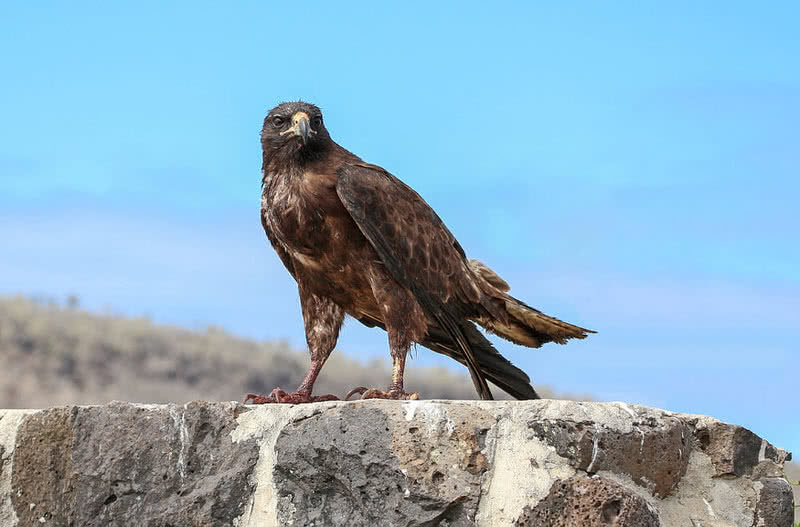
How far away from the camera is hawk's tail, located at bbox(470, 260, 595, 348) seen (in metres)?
5.21

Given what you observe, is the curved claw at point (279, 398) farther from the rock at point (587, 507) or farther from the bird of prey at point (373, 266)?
the rock at point (587, 507)

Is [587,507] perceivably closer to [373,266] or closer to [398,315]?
[398,315]

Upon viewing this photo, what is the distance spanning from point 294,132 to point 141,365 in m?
12.2

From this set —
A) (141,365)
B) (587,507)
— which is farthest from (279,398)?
(141,365)

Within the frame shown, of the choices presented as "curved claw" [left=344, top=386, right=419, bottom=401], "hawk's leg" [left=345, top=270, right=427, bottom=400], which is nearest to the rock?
"curved claw" [left=344, top=386, right=419, bottom=401]

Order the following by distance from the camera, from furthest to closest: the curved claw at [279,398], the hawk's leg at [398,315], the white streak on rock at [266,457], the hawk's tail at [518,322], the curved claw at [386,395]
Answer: the hawk's tail at [518,322] → the hawk's leg at [398,315] → the curved claw at [279,398] → the curved claw at [386,395] → the white streak on rock at [266,457]

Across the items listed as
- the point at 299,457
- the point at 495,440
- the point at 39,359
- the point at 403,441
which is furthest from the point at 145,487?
the point at 39,359

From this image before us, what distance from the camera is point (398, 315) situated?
486 cm

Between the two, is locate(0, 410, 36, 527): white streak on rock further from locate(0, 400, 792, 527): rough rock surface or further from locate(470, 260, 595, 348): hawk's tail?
locate(470, 260, 595, 348): hawk's tail

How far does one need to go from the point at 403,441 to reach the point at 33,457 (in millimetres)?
1788

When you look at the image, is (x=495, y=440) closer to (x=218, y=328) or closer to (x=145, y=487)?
(x=145, y=487)

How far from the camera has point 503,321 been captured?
5.32m

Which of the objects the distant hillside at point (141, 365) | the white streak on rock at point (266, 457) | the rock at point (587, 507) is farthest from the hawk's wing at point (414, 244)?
the distant hillside at point (141, 365)

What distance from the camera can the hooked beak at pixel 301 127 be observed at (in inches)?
196
